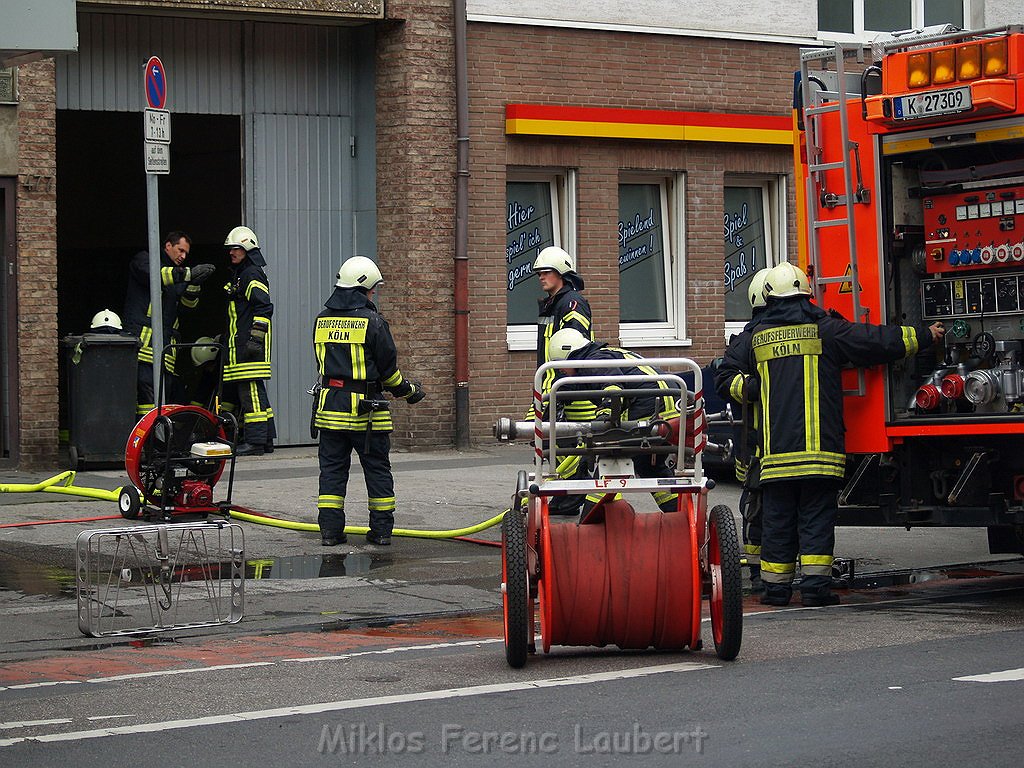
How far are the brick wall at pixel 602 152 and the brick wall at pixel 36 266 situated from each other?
13.3ft

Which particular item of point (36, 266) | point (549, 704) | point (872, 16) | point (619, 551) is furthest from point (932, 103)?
point (872, 16)

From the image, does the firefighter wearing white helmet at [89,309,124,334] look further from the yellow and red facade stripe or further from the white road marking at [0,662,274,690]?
the white road marking at [0,662,274,690]

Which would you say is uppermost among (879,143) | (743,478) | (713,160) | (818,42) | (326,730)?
(818,42)

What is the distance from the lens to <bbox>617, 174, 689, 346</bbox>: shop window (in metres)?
18.3

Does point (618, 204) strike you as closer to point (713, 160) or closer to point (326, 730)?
point (713, 160)

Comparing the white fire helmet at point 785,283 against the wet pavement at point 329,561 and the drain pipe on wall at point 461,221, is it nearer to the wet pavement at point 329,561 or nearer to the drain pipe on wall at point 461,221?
the wet pavement at point 329,561

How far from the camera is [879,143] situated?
9.88 m

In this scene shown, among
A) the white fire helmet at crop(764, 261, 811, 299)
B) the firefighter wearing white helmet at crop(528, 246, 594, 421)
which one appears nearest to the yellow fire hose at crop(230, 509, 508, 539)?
the firefighter wearing white helmet at crop(528, 246, 594, 421)

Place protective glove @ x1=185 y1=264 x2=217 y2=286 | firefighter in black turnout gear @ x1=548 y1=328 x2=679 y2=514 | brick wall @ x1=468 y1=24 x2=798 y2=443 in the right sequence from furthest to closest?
brick wall @ x1=468 y1=24 x2=798 y2=443 → protective glove @ x1=185 y1=264 x2=217 y2=286 → firefighter in black turnout gear @ x1=548 y1=328 x2=679 y2=514

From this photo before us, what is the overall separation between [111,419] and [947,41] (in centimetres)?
820

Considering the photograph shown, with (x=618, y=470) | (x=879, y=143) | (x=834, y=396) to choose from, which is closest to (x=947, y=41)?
(x=879, y=143)

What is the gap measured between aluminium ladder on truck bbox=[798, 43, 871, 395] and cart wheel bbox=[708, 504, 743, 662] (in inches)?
104

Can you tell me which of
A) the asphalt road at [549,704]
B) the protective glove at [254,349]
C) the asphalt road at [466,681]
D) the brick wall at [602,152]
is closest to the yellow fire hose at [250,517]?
the asphalt road at [466,681]

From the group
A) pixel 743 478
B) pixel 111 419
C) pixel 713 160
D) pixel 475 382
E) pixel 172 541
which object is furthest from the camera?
pixel 713 160
